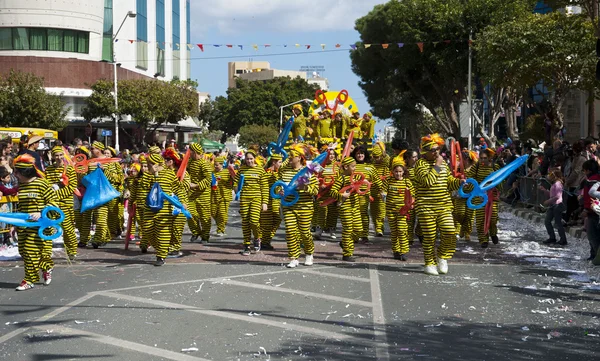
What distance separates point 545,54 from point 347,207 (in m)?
16.8

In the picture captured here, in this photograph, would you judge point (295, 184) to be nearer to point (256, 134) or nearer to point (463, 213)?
point (463, 213)

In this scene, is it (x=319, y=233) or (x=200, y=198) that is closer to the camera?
(x=200, y=198)

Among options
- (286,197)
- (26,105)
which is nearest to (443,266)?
(286,197)

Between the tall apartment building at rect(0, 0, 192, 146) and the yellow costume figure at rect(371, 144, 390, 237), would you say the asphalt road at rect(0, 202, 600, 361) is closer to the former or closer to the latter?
the yellow costume figure at rect(371, 144, 390, 237)

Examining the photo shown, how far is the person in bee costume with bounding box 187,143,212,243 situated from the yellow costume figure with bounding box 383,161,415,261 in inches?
131

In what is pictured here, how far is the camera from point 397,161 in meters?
13.4

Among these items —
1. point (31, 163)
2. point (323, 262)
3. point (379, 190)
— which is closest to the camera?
point (31, 163)

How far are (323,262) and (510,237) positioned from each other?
17.1 ft

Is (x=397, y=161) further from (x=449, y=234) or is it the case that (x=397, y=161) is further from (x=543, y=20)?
(x=543, y=20)

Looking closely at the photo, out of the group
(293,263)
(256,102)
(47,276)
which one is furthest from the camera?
(256,102)

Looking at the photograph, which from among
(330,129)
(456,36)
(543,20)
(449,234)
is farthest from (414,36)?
(449,234)

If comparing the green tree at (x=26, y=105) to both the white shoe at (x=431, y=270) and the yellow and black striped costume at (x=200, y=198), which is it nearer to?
the yellow and black striped costume at (x=200, y=198)

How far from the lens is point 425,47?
40625mm

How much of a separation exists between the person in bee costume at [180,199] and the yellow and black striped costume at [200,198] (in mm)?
369
